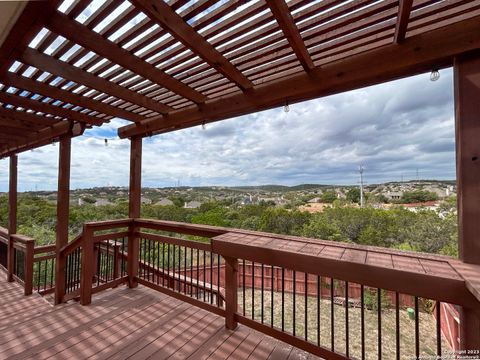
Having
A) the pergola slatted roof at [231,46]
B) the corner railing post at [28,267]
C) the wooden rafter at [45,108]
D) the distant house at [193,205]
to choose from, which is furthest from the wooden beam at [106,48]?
the distant house at [193,205]

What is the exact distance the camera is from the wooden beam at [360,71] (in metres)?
1.49

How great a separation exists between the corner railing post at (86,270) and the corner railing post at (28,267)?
6.49 ft

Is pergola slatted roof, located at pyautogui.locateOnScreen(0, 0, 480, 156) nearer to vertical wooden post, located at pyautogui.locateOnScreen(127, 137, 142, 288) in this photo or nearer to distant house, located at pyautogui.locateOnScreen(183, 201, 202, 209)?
vertical wooden post, located at pyautogui.locateOnScreen(127, 137, 142, 288)

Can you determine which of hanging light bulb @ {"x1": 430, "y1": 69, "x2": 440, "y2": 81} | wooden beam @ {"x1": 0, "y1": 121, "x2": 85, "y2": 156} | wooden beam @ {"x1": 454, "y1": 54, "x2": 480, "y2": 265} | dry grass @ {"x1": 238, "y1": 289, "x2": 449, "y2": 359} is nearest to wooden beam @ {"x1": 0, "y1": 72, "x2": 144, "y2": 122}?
wooden beam @ {"x1": 0, "y1": 121, "x2": 85, "y2": 156}

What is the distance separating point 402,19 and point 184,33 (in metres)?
1.38

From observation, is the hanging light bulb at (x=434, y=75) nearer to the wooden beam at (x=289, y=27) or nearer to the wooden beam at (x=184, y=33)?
the wooden beam at (x=289, y=27)

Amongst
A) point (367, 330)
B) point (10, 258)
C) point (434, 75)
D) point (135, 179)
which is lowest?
point (367, 330)

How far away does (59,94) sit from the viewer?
8.23ft

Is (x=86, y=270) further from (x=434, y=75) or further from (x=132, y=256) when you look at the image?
(x=434, y=75)

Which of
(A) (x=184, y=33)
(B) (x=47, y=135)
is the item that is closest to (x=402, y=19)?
(A) (x=184, y=33)

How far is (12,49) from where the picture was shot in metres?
1.65

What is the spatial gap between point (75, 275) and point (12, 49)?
370 centimetres

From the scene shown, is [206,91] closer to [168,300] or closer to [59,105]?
[59,105]

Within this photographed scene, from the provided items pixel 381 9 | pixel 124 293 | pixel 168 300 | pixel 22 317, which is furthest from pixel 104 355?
pixel 381 9
